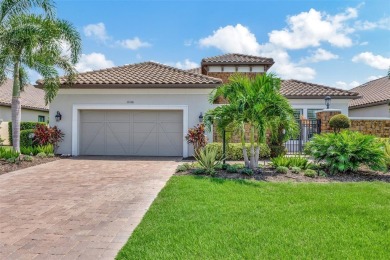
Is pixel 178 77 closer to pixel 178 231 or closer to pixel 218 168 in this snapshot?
pixel 218 168

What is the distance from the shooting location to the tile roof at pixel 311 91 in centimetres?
1890

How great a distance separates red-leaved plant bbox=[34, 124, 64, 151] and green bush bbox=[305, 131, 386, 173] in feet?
38.9

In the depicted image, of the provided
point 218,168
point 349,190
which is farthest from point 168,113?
point 349,190

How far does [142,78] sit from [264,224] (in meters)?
11.9

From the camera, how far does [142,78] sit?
15086 mm

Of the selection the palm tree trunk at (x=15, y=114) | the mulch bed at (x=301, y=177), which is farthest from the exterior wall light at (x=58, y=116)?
the mulch bed at (x=301, y=177)

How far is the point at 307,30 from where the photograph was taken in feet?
46.2

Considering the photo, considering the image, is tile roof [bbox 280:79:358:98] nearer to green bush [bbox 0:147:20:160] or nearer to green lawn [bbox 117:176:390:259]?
green lawn [bbox 117:176:390:259]

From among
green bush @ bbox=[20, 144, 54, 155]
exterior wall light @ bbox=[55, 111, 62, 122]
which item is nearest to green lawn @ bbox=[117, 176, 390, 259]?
green bush @ bbox=[20, 144, 54, 155]

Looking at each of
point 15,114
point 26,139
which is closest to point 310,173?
point 15,114

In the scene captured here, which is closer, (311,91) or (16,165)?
(16,165)

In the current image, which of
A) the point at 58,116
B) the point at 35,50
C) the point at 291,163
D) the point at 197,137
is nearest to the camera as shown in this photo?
the point at 291,163

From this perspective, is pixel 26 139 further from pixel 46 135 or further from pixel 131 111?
pixel 131 111

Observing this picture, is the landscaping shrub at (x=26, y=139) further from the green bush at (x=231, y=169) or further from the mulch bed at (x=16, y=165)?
the green bush at (x=231, y=169)
